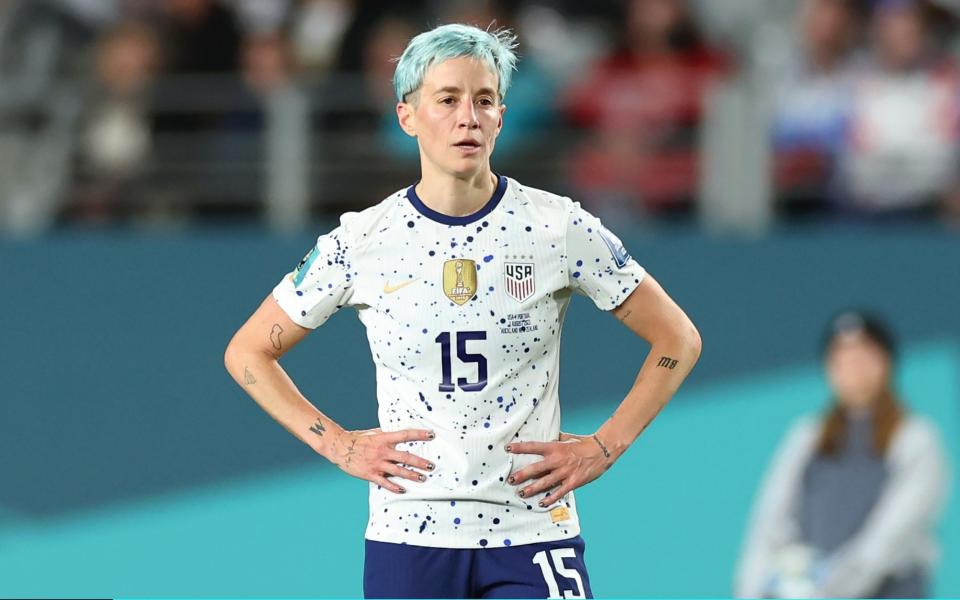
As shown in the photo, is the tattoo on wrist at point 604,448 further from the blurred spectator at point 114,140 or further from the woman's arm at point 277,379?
the blurred spectator at point 114,140

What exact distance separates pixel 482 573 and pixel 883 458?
3180 millimetres

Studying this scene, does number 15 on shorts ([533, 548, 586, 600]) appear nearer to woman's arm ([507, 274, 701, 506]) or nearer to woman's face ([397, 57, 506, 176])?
woman's arm ([507, 274, 701, 506])


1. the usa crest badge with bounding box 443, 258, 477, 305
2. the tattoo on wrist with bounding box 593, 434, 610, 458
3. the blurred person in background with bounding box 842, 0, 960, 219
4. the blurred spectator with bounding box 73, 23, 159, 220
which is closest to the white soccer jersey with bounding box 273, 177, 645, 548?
the usa crest badge with bounding box 443, 258, 477, 305

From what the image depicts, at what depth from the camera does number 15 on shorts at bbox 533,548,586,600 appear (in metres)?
4.05

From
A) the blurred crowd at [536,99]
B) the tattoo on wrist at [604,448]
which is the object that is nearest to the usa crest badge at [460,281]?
the tattoo on wrist at [604,448]

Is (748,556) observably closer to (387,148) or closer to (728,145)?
(728,145)

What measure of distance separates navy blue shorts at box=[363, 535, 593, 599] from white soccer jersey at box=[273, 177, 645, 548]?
3 cm

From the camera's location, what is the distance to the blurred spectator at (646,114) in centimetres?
789

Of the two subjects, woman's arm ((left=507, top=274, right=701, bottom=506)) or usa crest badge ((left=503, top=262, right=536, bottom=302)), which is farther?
woman's arm ((left=507, top=274, right=701, bottom=506))

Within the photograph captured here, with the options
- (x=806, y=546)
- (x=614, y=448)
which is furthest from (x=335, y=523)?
(x=614, y=448)

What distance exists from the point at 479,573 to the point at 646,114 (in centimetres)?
411

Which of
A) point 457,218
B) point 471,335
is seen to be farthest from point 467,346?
point 457,218

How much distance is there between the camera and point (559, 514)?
416cm

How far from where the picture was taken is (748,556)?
7.07 m
